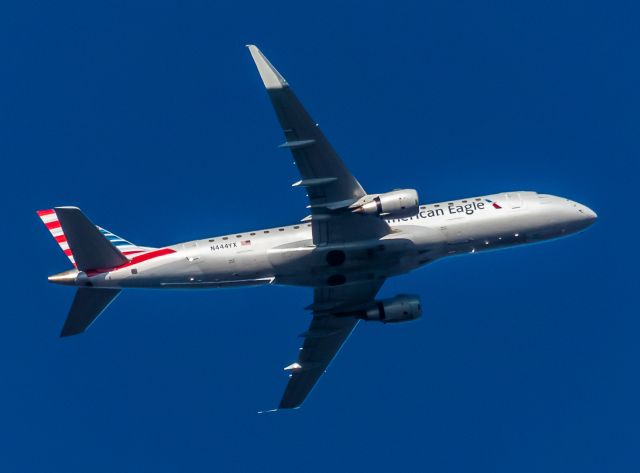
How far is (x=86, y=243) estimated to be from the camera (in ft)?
232

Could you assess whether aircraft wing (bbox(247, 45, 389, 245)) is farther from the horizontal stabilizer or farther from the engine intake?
the horizontal stabilizer

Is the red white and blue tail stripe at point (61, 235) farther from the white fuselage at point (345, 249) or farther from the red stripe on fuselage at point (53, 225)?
the white fuselage at point (345, 249)

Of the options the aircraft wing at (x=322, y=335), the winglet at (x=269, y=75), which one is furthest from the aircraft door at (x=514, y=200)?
the winglet at (x=269, y=75)

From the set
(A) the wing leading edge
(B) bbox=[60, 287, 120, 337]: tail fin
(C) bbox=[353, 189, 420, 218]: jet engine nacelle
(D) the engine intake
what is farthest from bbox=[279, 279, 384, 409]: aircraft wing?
(B) bbox=[60, 287, 120, 337]: tail fin

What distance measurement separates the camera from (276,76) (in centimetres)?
6625

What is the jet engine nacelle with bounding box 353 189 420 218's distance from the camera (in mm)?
70438

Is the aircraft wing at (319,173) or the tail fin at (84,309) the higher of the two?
the aircraft wing at (319,173)

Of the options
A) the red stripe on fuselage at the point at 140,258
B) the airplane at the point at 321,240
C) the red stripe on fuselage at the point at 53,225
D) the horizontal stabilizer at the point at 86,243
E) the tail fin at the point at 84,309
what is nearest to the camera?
the horizontal stabilizer at the point at 86,243

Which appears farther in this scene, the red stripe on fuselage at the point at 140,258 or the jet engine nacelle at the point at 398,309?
the jet engine nacelle at the point at 398,309

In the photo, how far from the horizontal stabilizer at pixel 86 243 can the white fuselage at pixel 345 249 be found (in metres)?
0.64

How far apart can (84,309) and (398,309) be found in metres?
19.4

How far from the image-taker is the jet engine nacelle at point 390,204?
231 ft

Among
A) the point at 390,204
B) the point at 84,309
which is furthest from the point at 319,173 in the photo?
the point at 84,309

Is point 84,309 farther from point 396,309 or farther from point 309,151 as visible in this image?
point 396,309
